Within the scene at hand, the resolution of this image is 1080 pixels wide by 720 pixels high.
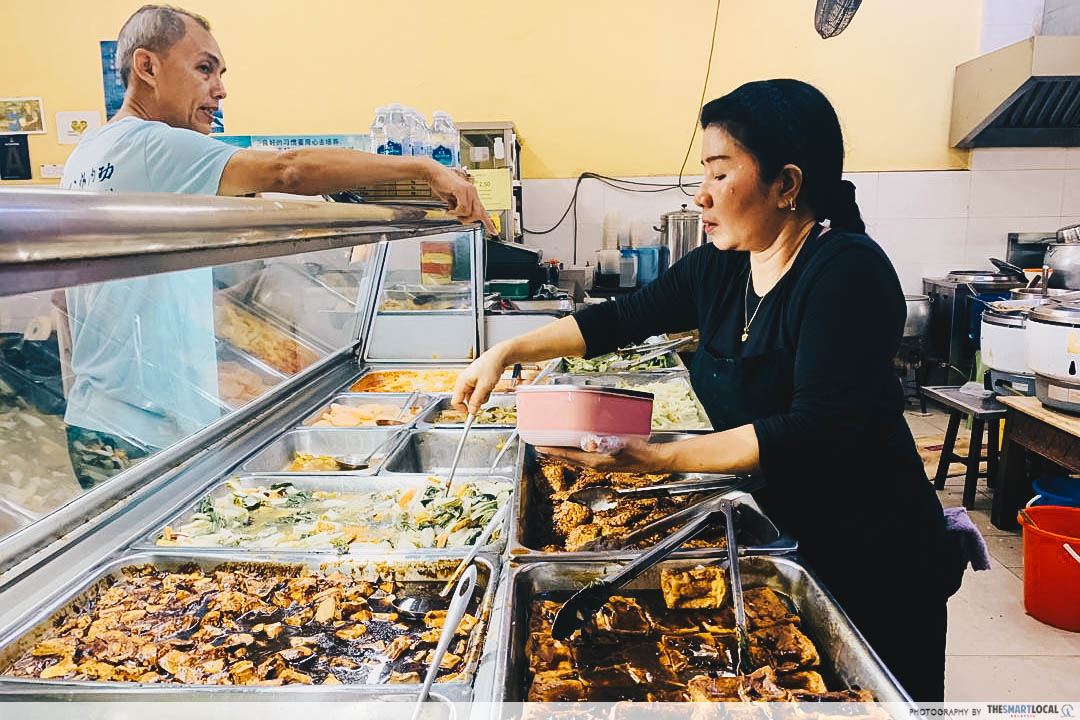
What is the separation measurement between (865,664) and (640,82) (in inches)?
240

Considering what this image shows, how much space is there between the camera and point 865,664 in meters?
1.15

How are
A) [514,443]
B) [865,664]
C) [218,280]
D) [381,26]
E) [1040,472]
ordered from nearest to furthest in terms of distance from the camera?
1. [865,664]
2. [514,443]
3. [218,280]
4. [1040,472]
5. [381,26]

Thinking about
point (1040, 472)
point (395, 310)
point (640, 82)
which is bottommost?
point (1040, 472)

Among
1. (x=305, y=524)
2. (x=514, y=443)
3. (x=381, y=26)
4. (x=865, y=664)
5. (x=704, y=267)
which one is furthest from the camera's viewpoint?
(x=381, y=26)

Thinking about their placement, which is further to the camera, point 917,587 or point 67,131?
point 67,131

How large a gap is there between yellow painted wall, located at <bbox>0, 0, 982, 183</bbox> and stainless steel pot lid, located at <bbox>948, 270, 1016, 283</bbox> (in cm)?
101

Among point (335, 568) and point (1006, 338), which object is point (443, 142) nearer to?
point (335, 568)

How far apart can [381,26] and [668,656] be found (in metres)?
6.43

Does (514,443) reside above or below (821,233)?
below

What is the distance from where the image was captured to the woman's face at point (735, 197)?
1.79 m

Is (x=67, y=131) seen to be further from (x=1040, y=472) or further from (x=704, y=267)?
(x=1040, y=472)

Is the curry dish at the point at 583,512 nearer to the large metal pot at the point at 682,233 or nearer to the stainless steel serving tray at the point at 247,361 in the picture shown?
the stainless steel serving tray at the point at 247,361

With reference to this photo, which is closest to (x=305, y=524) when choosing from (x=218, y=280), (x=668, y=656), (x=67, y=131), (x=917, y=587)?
(x=668, y=656)

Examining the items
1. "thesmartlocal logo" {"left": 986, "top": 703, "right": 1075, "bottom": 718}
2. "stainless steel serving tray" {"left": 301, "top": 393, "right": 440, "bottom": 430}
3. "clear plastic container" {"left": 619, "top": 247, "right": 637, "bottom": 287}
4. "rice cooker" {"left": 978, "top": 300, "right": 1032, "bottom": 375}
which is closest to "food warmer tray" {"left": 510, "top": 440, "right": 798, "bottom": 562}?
"thesmartlocal logo" {"left": 986, "top": 703, "right": 1075, "bottom": 718}
